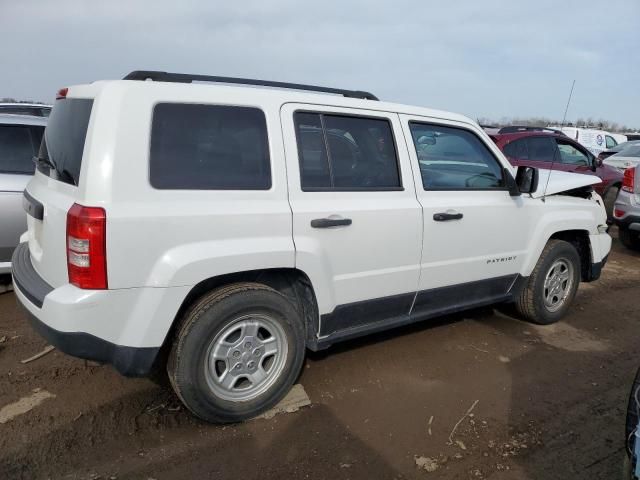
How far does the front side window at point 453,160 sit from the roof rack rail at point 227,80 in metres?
0.47

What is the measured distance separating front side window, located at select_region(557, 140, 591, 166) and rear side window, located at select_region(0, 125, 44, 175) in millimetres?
8056

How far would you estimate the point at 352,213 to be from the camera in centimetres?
316

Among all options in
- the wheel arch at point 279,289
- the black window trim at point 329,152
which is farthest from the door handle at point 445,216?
the wheel arch at point 279,289

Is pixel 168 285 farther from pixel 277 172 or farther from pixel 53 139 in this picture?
pixel 53 139

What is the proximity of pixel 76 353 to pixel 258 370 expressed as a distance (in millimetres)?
1007

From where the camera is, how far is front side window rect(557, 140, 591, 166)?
911 centimetres

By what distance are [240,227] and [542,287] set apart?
3000 millimetres

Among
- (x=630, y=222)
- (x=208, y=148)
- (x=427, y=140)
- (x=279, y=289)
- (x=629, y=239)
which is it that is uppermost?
(x=427, y=140)

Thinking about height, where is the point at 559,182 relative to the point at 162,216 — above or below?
above

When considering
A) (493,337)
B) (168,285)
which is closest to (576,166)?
(493,337)

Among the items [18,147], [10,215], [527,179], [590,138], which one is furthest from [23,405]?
[590,138]

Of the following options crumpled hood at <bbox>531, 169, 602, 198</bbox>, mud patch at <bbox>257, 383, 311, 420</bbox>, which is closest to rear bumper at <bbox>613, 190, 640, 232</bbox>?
crumpled hood at <bbox>531, 169, 602, 198</bbox>

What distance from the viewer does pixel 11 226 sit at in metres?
4.46

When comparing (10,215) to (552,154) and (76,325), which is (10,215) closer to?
(76,325)
